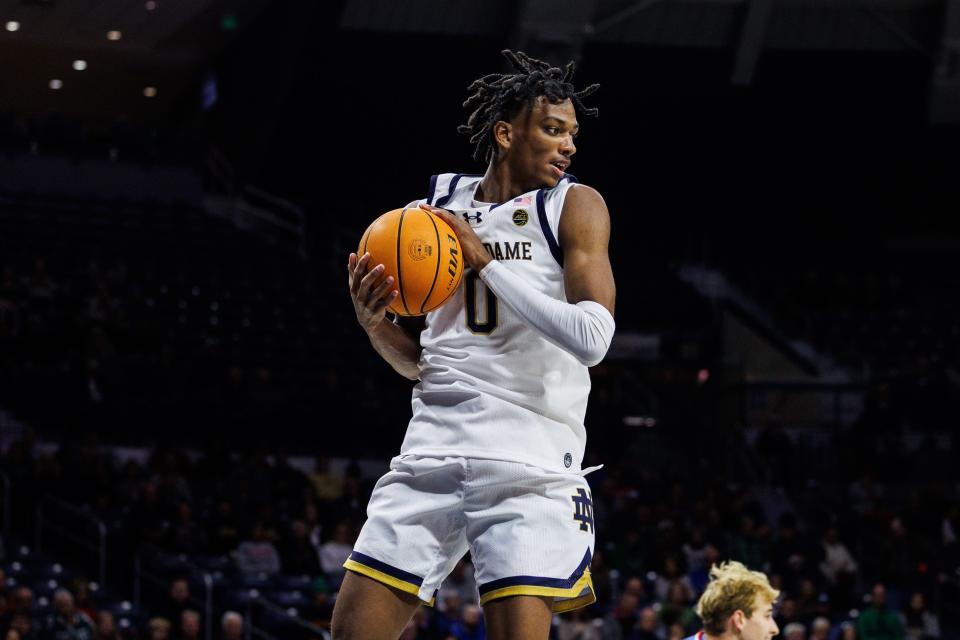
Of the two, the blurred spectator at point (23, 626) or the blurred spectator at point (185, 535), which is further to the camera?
the blurred spectator at point (185, 535)

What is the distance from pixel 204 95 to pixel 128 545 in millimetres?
14902

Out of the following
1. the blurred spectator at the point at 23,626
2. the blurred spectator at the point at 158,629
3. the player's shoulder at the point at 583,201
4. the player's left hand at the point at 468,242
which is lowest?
the blurred spectator at the point at 23,626

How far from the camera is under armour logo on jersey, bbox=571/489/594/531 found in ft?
12.0

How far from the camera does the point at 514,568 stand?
3.53 meters

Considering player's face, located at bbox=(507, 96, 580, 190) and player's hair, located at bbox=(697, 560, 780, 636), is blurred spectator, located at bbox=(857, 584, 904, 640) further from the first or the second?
player's face, located at bbox=(507, 96, 580, 190)

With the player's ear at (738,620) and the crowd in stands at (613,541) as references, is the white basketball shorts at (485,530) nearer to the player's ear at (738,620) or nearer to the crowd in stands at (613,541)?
the player's ear at (738,620)

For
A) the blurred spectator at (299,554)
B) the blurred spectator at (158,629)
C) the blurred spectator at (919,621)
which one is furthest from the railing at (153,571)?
the blurred spectator at (919,621)

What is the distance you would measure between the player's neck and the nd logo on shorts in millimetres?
829

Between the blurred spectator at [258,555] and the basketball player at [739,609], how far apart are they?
25.4 ft

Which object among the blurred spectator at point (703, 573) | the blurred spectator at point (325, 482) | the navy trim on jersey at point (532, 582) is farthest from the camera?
the blurred spectator at point (325, 482)

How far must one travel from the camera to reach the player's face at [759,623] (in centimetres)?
546

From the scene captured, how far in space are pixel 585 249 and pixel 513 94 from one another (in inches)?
20.3

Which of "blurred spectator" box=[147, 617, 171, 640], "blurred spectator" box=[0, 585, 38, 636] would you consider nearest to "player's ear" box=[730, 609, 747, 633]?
"blurred spectator" box=[147, 617, 171, 640]

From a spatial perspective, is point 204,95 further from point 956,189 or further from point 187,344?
point 956,189
